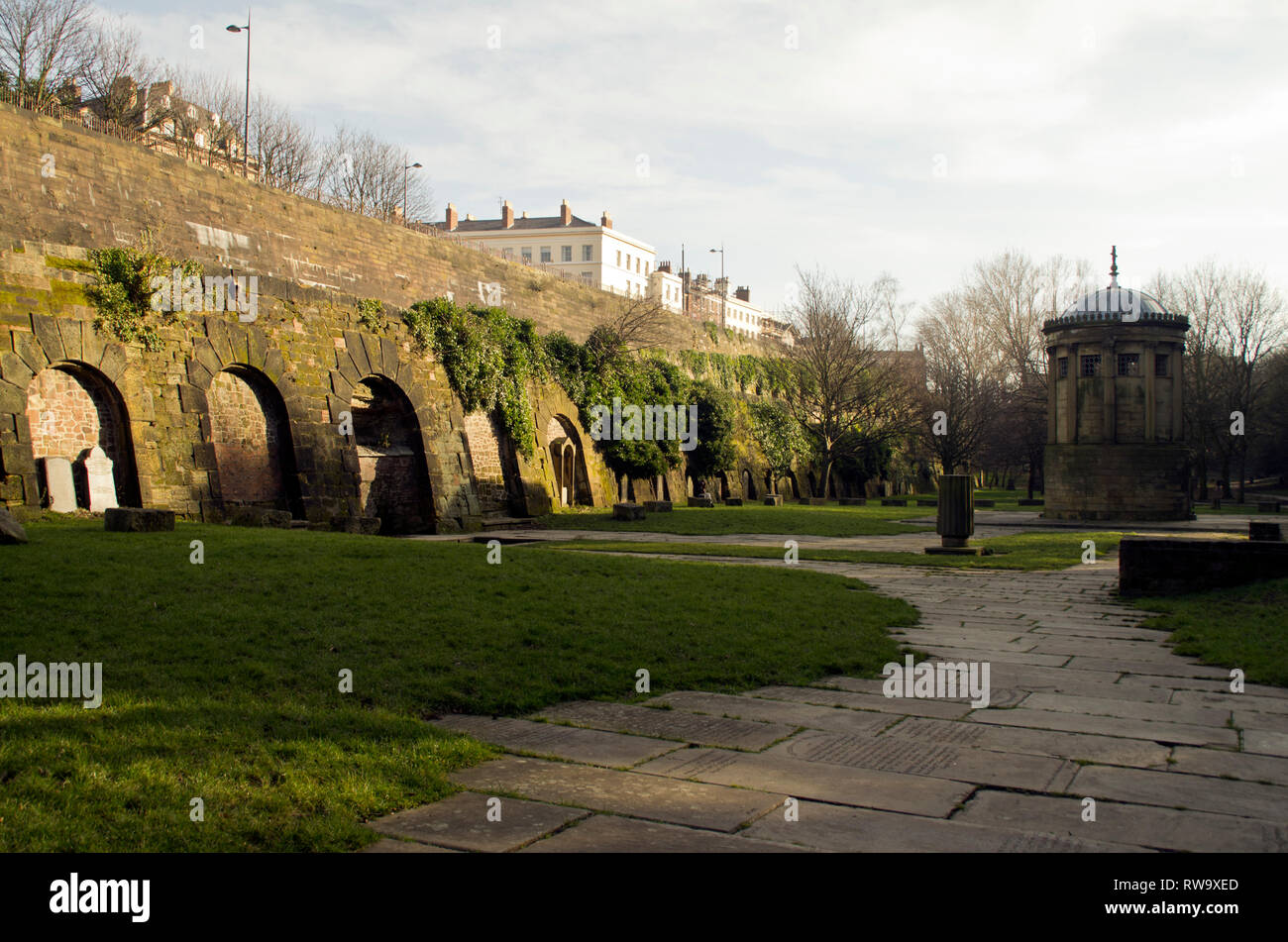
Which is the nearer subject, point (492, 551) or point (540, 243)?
point (492, 551)

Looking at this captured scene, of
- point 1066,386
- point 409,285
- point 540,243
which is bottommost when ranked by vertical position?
point 1066,386

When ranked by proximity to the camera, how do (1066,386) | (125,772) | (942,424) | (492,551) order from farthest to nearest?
(942,424) < (1066,386) < (492,551) < (125,772)

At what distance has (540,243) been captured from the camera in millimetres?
81062

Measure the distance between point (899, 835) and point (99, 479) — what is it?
15302mm

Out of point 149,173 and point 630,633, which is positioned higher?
point 149,173

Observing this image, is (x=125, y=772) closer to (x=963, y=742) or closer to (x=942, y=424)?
(x=963, y=742)

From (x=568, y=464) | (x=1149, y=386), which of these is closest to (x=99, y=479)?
(x=568, y=464)

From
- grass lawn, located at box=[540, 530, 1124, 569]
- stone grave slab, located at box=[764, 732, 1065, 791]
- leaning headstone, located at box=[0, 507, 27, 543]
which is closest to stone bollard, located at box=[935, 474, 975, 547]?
grass lawn, located at box=[540, 530, 1124, 569]

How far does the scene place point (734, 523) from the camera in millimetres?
23422

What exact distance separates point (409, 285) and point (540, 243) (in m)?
59.6

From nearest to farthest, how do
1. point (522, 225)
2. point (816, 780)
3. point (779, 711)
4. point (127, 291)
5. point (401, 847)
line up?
point (401, 847)
point (816, 780)
point (779, 711)
point (127, 291)
point (522, 225)

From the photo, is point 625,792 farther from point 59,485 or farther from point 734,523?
point 734,523
